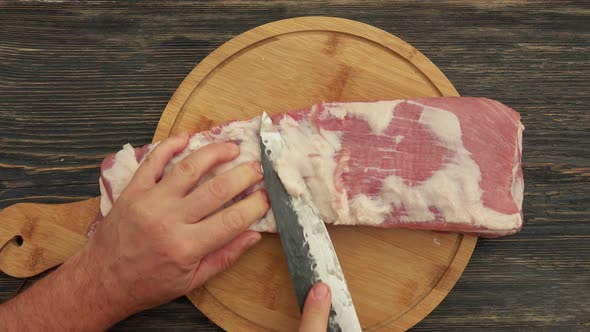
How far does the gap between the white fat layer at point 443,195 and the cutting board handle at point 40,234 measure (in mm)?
1314

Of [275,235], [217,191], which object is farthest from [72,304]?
[275,235]

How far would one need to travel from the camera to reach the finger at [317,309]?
156cm

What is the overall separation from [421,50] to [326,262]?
1338mm

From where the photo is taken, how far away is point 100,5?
242 cm

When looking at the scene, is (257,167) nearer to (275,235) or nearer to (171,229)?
(275,235)

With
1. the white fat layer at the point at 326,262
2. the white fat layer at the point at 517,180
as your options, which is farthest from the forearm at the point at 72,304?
the white fat layer at the point at 517,180

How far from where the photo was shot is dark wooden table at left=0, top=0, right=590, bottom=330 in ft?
6.84

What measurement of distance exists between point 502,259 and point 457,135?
0.76m

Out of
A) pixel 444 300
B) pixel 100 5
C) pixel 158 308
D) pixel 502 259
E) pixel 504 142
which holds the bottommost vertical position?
pixel 158 308

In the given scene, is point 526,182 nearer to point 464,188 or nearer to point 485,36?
point 464,188

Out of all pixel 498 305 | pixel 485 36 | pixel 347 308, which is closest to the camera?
pixel 347 308

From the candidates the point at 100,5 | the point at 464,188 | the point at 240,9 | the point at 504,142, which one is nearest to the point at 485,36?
the point at 504,142

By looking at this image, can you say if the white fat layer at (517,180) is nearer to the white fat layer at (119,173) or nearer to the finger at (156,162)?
the finger at (156,162)

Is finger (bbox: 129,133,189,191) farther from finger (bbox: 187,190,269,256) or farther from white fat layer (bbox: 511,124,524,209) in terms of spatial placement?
white fat layer (bbox: 511,124,524,209)
